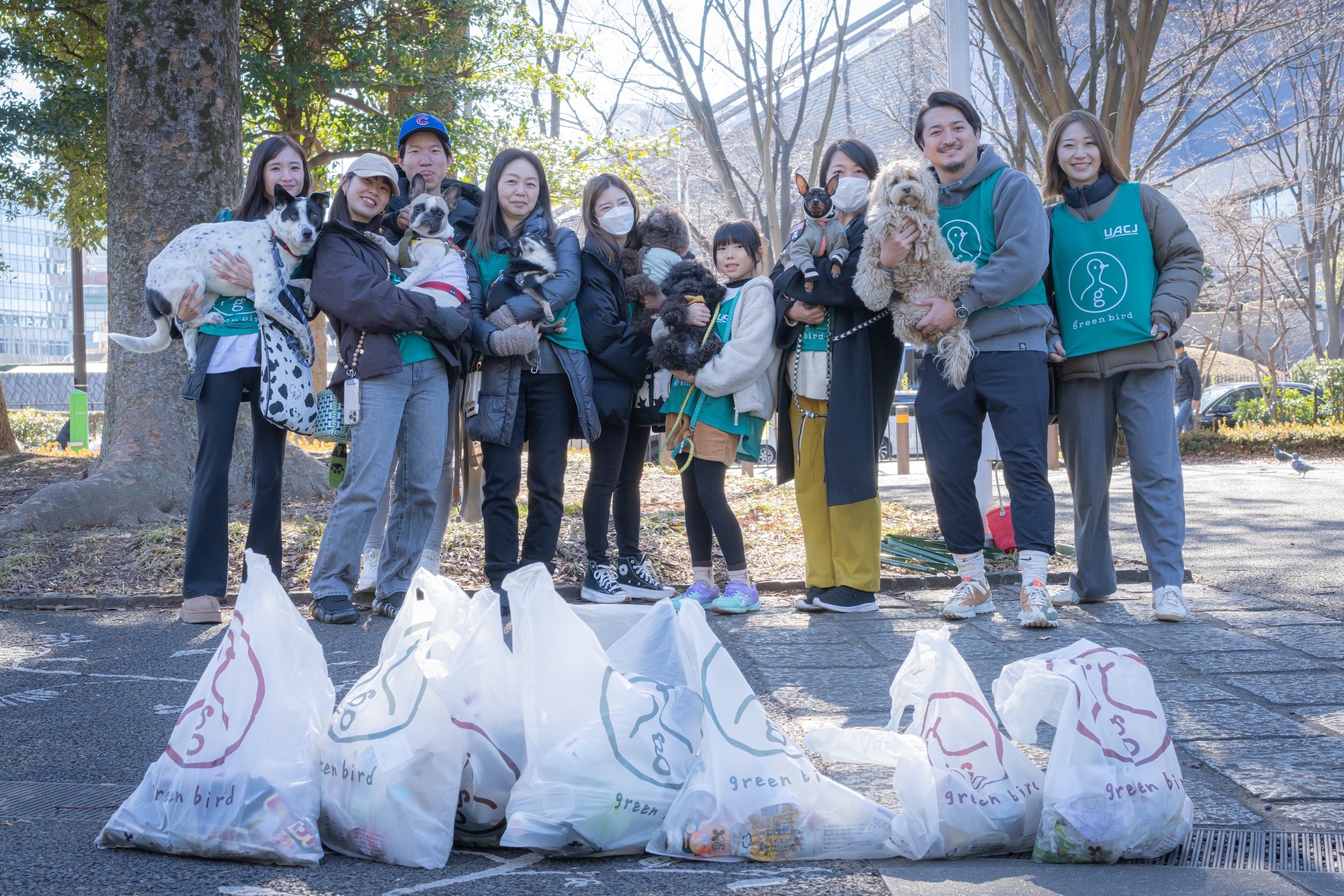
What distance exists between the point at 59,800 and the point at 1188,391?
18073 millimetres

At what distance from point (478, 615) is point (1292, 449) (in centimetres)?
1624

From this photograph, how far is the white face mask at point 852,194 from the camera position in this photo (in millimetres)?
4520

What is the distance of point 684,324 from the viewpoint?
4621 millimetres

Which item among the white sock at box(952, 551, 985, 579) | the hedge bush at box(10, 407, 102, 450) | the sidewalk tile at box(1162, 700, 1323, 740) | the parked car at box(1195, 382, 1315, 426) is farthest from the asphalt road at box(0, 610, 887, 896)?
the parked car at box(1195, 382, 1315, 426)

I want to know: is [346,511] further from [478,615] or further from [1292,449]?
[1292,449]

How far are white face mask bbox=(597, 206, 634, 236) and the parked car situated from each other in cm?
1880

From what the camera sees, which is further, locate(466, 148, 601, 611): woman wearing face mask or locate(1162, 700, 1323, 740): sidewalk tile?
locate(466, 148, 601, 611): woman wearing face mask

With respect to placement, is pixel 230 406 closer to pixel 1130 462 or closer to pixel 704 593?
pixel 704 593

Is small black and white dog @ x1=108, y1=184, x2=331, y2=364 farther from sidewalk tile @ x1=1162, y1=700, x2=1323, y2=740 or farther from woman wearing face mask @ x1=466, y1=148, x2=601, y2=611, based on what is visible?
sidewalk tile @ x1=1162, y1=700, x2=1323, y2=740

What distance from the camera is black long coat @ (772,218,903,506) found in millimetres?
4434

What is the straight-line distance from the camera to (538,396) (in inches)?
183

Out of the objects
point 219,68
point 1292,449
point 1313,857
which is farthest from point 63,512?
point 1292,449

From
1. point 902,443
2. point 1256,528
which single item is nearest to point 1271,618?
point 1256,528

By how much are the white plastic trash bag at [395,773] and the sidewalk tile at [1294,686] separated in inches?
97.7
